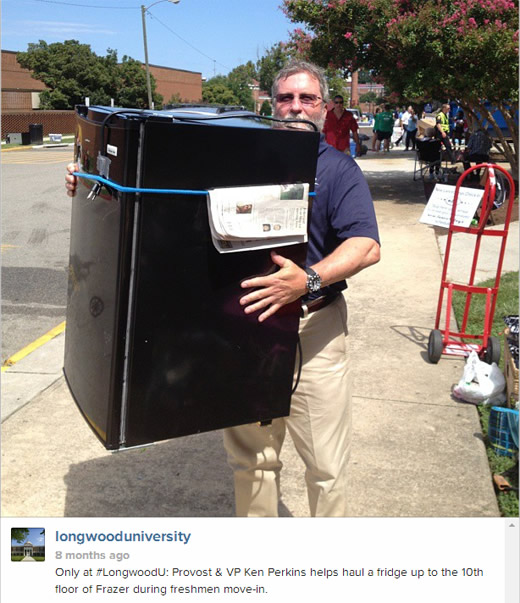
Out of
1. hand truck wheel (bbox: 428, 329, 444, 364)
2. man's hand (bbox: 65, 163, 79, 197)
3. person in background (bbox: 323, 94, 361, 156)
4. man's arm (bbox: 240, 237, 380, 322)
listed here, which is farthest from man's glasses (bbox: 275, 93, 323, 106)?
person in background (bbox: 323, 94, 361, 156)

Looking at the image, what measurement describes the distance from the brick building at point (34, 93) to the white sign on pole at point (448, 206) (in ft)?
115

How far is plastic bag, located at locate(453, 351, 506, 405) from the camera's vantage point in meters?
4.54

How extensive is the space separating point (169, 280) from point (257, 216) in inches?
12.5

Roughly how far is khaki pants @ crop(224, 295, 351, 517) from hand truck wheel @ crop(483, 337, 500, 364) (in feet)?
8.43

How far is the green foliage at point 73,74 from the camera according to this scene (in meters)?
52.2

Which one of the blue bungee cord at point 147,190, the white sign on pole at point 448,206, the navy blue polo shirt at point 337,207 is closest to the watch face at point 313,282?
the navy blue polo shirt at point 337,207

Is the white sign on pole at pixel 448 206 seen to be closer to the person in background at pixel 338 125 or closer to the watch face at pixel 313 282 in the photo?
the watch face at pixel 313 282

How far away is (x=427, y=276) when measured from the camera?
307 inches

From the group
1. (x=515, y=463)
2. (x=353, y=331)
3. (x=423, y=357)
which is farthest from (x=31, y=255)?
(x=515, y=463)

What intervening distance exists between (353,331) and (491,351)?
4.22ft

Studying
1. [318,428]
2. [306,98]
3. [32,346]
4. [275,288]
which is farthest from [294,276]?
[32,346]

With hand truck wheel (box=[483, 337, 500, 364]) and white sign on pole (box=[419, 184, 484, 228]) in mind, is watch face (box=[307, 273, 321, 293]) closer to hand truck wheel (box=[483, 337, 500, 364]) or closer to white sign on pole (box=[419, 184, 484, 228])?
hand truck wheel (box=[483, 337, 500, 364])
